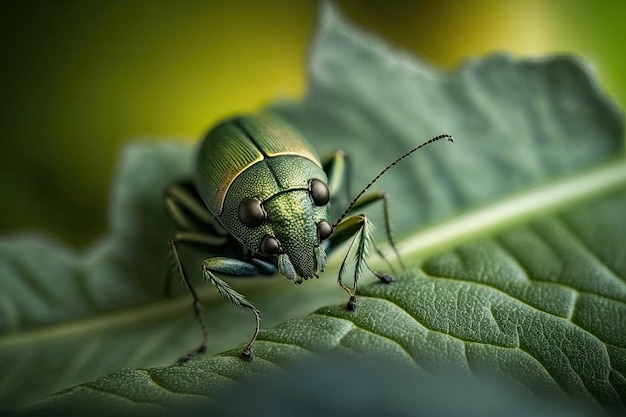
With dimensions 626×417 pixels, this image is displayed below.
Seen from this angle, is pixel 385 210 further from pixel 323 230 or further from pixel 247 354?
pixel 247 354

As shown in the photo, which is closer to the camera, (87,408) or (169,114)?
(87,408)

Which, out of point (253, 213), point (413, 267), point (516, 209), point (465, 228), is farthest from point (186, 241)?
point (516, 209)

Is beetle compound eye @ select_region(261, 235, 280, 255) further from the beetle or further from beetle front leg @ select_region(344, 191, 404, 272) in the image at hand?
beetle front leg @ select_region(344, 191, 404, 272)

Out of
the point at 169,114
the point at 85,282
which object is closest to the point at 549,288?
the point at 85,282

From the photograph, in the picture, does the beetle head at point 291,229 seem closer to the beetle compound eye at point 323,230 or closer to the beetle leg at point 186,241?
the beetle compound eye at point 323,230

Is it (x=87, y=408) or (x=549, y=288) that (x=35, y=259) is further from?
(x=549, y=288)

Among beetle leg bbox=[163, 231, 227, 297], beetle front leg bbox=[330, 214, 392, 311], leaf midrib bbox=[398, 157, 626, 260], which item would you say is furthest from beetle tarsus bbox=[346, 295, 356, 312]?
beetle leg bbox=[163, 231, 227, 297]
